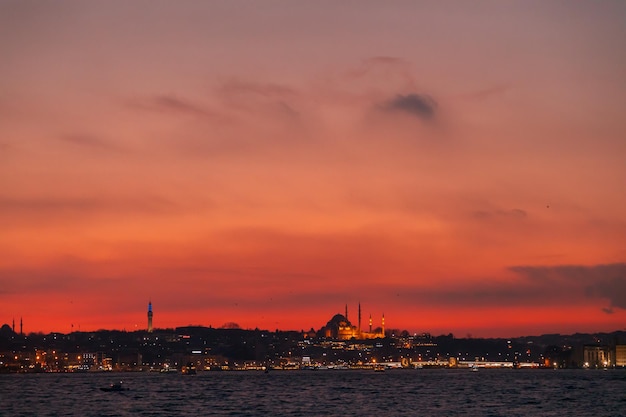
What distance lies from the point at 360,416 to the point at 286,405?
71.1 ft

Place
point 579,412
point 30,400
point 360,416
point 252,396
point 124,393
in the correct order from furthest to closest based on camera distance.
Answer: point 124,393 → point 252,396 → point 30,400 → point 579,412 → point 360,416

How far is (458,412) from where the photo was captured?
331ft

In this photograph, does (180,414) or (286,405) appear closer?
(180,414)

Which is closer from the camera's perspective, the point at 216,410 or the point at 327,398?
the point at 216,410

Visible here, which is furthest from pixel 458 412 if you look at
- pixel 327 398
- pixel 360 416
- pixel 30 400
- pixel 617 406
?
pixel 30 400

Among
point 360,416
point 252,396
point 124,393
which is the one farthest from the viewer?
point 124,393

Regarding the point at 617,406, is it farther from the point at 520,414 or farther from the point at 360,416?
the point at 360,416

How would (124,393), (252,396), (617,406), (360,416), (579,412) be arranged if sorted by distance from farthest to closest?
(124,393), (252,396), (617,406), (579,412), (360,416)

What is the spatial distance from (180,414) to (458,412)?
2765cm

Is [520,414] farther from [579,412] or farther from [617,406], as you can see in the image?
[617,406]

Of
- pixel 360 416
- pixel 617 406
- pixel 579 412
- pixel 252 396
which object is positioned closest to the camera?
pixel 360 416

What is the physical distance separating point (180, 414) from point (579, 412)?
39.9 meters

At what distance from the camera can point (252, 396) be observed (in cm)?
14125

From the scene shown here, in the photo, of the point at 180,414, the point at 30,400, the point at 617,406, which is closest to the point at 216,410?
the point at 180,414
